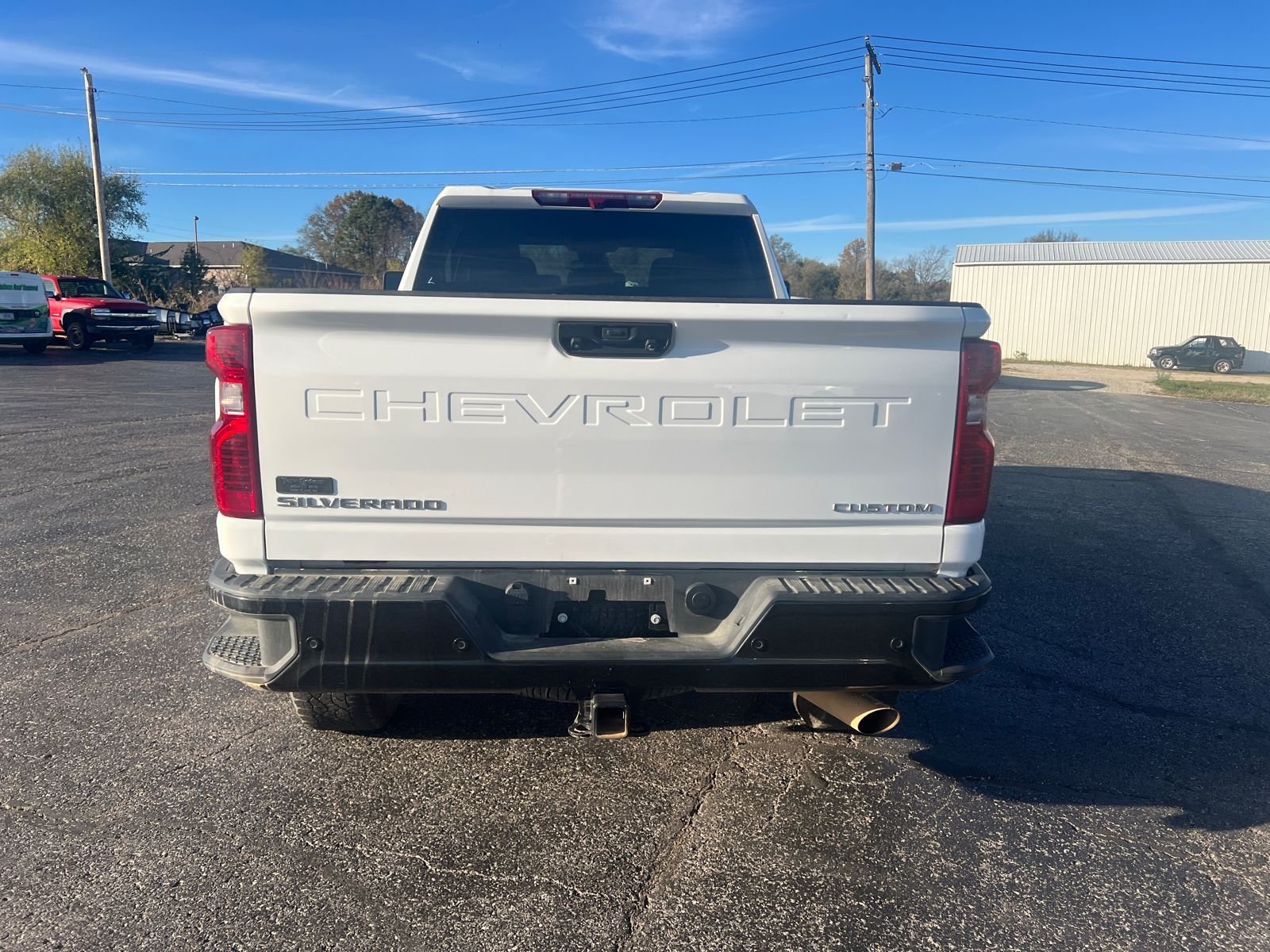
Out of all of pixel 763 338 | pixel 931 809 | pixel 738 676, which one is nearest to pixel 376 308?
pixel 763 338

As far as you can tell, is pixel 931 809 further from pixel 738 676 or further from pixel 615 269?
pixel 615 269

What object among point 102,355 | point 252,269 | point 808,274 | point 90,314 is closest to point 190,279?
point 252,269

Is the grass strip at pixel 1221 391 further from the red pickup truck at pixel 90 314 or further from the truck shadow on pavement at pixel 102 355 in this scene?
the red pickup truck at pixel 90 314

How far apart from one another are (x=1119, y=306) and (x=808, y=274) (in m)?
27.4

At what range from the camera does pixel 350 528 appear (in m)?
2.63

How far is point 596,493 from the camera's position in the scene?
8.75 ft

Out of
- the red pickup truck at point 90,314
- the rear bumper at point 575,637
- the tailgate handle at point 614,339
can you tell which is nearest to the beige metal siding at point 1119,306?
the red pickup truck at point 90,314

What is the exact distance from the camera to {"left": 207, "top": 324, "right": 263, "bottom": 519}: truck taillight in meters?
2.52

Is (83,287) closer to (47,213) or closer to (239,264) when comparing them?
(47,213)

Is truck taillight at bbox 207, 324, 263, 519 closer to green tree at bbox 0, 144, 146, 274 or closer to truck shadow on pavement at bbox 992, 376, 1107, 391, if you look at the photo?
truck shadow on pavement at bbox 992, 376, 1107, 391

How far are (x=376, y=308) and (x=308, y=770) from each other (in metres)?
1.80

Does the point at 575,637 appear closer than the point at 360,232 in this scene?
Yes

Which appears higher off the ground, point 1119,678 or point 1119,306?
point 1119,306

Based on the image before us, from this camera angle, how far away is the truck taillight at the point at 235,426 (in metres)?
2.52
